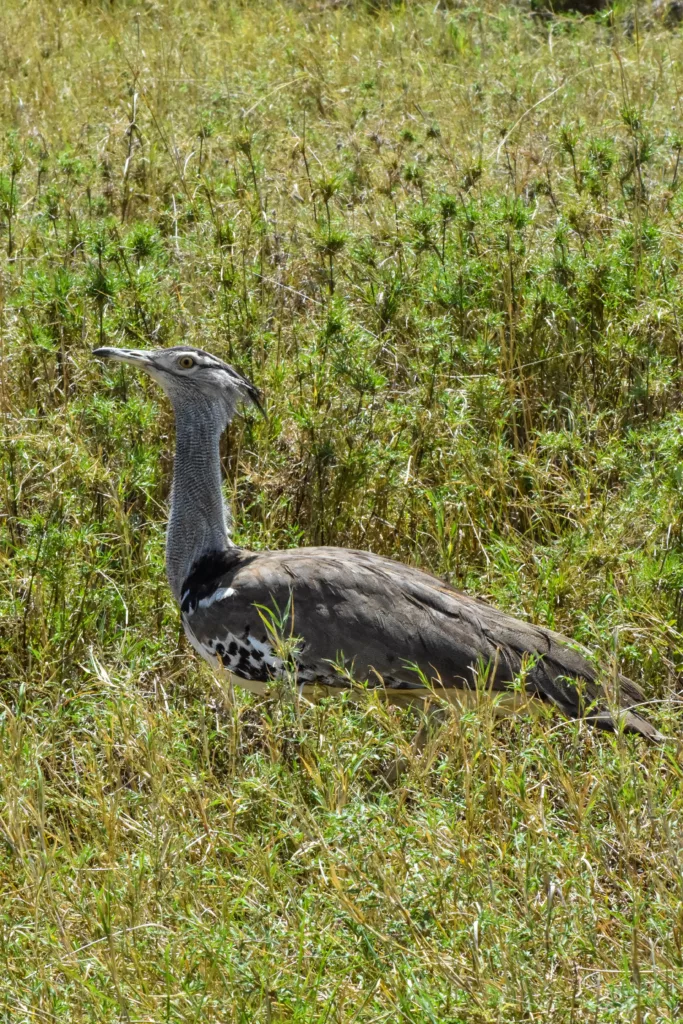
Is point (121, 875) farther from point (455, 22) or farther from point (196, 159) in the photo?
point (455, 22)

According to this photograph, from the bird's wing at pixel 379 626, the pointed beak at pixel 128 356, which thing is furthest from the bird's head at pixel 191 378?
the bird's wing at pixel 379 626

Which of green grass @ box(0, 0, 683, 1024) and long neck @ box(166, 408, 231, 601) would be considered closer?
green grass @ box(0, 0, 683, 1024)

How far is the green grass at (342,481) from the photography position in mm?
2371

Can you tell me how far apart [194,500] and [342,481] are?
0.56m

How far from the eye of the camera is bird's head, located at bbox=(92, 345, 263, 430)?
3836 mm

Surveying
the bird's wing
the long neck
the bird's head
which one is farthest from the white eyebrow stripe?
the bird's head

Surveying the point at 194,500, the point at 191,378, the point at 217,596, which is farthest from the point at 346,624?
the point at 191,378

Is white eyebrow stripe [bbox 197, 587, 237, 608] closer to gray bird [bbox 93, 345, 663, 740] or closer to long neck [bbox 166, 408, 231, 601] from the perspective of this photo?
gray bird [bbox 93, 345, 663, 740]

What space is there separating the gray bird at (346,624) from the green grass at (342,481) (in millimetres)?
151

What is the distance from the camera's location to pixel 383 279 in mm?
4859

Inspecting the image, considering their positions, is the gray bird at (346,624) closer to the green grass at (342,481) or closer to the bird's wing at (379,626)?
the bird's wing at (379,626)

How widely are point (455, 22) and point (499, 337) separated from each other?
323 centimetres

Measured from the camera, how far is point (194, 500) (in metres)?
3.80

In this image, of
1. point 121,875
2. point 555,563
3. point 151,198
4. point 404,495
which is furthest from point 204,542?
point 151,198
